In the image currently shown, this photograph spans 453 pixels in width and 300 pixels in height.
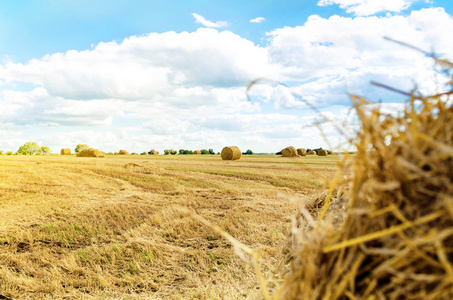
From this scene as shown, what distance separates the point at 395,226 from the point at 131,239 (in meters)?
4.68

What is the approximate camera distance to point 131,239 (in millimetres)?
4965

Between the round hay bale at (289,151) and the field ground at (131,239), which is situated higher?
the round hay bale at (289,151)

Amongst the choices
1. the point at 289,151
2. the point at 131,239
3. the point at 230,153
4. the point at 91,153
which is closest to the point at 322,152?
the point at 289,151

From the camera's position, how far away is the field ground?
366 cm

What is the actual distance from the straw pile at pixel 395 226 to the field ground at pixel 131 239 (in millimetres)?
283

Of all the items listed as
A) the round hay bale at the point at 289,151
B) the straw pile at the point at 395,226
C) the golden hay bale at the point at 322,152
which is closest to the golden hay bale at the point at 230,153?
the round hay bale at the point at 289,151

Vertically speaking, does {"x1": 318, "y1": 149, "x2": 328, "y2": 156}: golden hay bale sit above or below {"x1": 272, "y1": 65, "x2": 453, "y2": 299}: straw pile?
above

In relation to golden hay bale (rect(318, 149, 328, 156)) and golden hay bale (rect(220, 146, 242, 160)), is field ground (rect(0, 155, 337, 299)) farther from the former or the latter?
golden hay bale (rect(318, 149, 328, 156))

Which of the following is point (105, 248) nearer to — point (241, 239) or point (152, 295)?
point (152, 295)

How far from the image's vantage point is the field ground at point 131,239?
3660 millimetres

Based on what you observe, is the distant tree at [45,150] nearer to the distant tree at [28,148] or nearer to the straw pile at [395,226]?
the distant tree at [28,148]

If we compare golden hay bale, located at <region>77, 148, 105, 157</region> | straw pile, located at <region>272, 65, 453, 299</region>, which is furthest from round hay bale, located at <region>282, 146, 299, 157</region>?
straw pile, located at <region>272, 65, 453, 299</region>

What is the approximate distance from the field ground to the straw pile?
28 cm

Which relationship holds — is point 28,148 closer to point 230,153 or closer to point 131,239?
point 230,153
